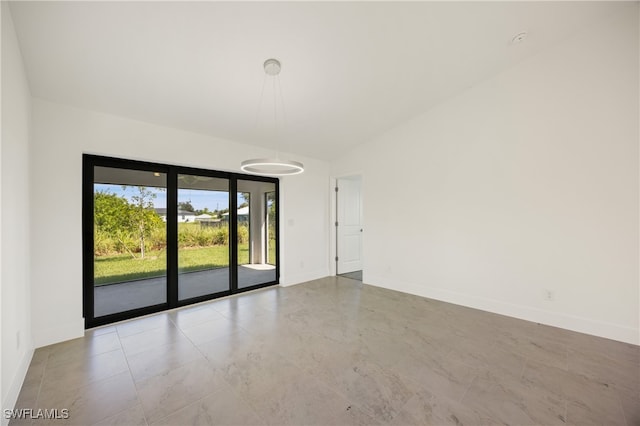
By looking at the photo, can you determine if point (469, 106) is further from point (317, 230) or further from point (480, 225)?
point (317, 230)

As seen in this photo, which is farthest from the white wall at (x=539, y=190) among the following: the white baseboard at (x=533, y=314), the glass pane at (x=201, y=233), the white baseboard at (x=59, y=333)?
the white baseboard at (x=59, y=333)

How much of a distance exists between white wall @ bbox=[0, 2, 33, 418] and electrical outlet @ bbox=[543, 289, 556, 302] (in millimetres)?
5001

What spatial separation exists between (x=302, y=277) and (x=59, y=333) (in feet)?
11.4

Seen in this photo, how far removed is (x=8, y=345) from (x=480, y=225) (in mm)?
4895

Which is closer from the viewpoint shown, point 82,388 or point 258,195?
point 82,388

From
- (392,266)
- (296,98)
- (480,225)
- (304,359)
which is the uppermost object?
(296,98)

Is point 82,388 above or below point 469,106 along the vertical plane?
below

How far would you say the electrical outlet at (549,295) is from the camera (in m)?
3.12

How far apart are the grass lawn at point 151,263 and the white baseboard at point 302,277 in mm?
997

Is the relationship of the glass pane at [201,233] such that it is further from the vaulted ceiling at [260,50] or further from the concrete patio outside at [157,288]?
the vaulted ceiling at [260,50]

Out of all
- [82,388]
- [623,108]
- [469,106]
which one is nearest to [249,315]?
[82,388]

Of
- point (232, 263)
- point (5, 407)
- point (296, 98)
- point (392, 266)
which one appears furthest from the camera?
point (392, 266)

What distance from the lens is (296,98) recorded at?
3.41 meters

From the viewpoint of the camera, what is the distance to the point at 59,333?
9.04 ft
